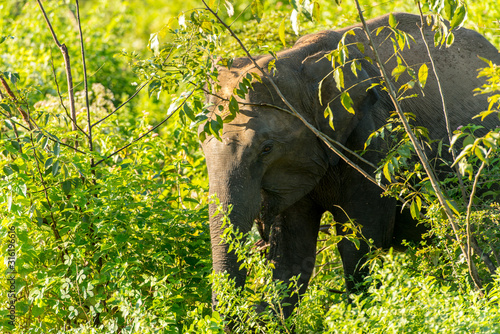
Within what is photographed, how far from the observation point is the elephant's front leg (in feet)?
16.7

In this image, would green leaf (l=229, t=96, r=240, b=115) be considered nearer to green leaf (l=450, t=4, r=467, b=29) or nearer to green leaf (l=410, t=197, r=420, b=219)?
green leaf (l=410, t=197, r=420, b=219)

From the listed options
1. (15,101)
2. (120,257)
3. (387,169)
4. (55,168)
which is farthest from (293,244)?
(15,101)

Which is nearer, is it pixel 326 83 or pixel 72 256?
pixel 72 256

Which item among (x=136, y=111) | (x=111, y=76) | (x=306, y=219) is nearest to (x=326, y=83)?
(x=306, y=219)

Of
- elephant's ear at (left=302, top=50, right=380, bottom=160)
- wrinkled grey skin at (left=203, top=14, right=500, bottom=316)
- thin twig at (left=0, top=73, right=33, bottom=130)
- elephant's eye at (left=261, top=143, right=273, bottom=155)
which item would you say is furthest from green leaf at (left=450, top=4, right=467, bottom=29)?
thin twig at (left=0, top=73, right=33, bottom=130)

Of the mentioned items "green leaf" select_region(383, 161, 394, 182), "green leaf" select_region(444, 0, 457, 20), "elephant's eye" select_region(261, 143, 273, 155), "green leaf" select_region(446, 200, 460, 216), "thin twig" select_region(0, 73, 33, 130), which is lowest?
"green leaf" select_region(446, 200, 460, 216)

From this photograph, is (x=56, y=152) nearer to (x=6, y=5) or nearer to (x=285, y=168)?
(x=285, y=168)

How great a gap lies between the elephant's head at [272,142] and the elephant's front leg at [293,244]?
0.48 m

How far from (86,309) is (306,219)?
1.61 metres

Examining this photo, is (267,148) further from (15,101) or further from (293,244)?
(15,101)

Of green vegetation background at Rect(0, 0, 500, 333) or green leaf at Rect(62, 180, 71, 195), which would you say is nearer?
green vegetation background at Rect(0, 0, 500, 333)

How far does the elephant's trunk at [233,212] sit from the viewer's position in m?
4.09

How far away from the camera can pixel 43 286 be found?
4215 millimetres

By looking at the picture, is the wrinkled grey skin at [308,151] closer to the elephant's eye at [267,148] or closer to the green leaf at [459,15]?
the elephant's eye at [267,148]
